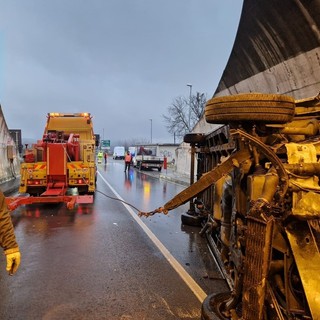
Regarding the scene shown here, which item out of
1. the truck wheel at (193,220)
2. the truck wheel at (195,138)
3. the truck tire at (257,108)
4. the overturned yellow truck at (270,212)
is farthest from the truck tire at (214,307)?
the truck wheel at (195,138)

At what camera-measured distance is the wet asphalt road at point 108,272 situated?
14.5 feet

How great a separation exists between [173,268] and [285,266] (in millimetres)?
3191

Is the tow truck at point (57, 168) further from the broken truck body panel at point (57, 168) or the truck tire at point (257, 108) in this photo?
the truck tire at point (257, 108)

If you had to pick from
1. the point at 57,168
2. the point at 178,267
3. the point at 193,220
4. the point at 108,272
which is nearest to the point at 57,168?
the point at 57,168

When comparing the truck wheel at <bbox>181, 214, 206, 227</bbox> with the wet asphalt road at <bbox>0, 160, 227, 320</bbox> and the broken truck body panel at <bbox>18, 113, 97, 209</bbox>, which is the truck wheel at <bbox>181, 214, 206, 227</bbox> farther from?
the broken truck body panel at <bbox>18, 113, 97, 209</bbox>

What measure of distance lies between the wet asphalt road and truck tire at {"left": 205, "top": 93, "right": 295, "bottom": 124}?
2329mm

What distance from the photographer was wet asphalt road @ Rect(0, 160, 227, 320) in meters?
4.41

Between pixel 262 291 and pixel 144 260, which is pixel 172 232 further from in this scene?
pixel 262 291

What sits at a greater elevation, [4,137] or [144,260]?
[4,137]

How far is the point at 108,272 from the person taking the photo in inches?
225

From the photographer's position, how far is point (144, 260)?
638 centimetres

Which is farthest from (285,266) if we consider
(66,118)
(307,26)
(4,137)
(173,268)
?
(4,137)

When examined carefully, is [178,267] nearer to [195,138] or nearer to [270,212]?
[270,212]

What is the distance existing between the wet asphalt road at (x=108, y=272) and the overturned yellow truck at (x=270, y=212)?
112 centimetres
